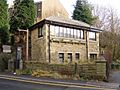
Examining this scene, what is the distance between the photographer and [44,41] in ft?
101

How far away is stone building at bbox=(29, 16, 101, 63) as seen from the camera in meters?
30.7

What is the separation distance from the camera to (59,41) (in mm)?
31484

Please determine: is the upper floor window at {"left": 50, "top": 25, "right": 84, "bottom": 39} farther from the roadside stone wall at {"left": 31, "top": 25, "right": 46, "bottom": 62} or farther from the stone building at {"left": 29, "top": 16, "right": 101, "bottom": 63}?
the roadside stone wall at {"left": 31, "top": 25, "right": 46, "bottom": 62}

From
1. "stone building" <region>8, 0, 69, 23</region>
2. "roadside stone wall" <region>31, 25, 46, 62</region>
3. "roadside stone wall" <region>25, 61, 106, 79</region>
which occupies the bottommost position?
"roadside stone wall" <region>25, 61, 106, 79</region>

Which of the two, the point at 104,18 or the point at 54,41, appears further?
the point at 104,18

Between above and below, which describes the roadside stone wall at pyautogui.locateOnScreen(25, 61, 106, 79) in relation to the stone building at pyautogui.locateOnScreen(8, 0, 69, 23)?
below

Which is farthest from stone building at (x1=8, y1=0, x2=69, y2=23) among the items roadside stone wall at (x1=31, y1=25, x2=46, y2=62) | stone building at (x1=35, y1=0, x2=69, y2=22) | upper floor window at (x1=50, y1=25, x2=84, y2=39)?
upper floor window at (x1=50, y1=25, x2=84, y2=39)

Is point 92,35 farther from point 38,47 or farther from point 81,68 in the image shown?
point 81,68

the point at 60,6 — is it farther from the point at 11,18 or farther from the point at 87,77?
the point at 87,77

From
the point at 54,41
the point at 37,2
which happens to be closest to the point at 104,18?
the point at 37,2

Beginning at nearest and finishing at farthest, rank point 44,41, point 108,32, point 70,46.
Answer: point 44,41 < point 70,46 < point 108,32

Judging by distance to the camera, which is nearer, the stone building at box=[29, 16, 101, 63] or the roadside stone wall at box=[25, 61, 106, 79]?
the roadside stone wall at box=[25, 61, 106, 79]

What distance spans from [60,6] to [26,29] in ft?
85.2

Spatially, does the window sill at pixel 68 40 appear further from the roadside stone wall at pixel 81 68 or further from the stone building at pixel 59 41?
the roadside stone wall at pixel 81 68
